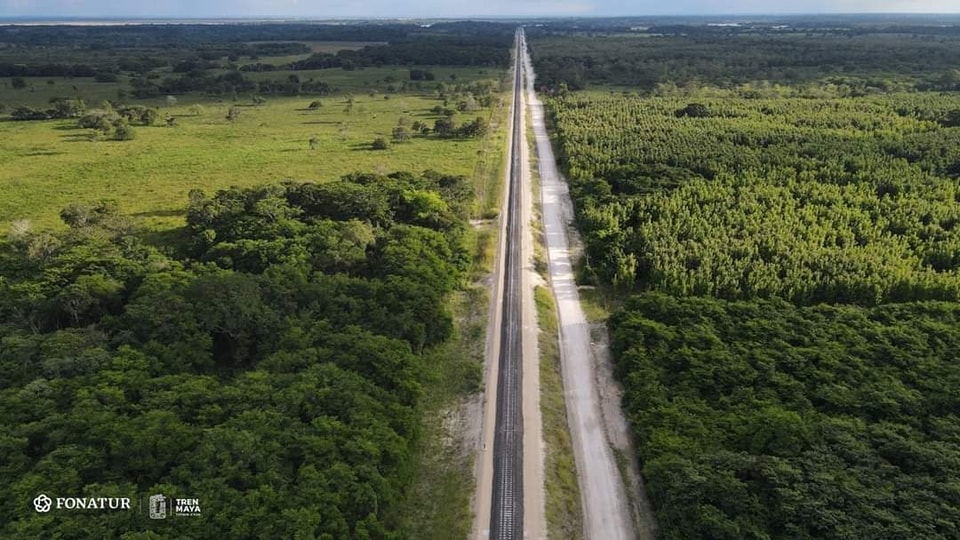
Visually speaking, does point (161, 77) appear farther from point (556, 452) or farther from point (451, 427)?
point (556, 452)

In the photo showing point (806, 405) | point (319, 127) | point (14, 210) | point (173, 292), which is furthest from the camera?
point (319, 127)

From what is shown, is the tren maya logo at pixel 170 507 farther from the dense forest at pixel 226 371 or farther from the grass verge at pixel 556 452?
the grass verge at pixel 556 452

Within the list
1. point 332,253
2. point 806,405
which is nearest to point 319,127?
point 332,253

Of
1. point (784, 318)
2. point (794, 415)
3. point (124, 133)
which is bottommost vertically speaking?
point (794, 415)

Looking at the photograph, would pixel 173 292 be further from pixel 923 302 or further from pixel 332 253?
pixel 923 302

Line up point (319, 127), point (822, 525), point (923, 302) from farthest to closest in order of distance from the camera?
point (319, 127)
point (923, 302)
point (822, 525)

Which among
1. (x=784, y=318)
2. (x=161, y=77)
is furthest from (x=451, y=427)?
(x=161, y=77)

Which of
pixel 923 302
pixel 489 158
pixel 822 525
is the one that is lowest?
pixel 822 525

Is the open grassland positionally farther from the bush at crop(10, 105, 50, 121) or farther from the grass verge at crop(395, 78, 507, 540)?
the grass verge at crop(395, 78, 507, 540)
